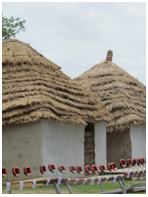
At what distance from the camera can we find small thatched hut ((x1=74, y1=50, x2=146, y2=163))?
13895 millimetres

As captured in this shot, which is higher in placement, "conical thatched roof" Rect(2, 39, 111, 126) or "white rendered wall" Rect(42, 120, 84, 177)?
"conical thatched roof" Rect(2, 39, 111, 126)

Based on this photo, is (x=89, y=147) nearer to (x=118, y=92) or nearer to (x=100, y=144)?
(x=100, y=144)

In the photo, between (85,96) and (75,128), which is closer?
(75,128)

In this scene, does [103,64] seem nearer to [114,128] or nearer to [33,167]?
[114,128]

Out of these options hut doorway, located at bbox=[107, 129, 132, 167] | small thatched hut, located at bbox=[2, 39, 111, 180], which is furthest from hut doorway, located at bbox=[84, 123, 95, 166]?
hut doorway, located at bbox=[107, 129, 132, 167]

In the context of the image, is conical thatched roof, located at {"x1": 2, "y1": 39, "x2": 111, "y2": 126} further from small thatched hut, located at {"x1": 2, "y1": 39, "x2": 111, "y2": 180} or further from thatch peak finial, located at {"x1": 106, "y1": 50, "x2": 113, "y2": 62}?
thatch peak finial, located at {"x1": 106, "y1": 50, "x2": 113, "y2": 62}

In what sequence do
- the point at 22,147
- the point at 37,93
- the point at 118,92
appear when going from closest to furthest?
1. the point at 22,147
2. the point at 37,93
3. the point at 118,92

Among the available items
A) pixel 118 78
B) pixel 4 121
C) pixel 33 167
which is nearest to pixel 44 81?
pixel 4 121

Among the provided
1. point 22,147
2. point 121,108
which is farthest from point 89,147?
point 22,147

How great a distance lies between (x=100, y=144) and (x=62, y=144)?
2.49 metres

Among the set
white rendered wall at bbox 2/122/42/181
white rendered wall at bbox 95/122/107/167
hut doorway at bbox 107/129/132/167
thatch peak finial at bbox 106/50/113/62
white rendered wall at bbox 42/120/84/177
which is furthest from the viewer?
thatch peak finial at bbox 106/50/113/62

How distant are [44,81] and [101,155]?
3.84m

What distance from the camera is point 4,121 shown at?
10.1 metres

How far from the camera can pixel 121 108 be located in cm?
1443
